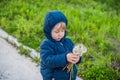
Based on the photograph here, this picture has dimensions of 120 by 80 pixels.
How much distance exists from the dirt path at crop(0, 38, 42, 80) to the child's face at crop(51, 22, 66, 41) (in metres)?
2.01

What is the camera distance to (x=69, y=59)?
3.34 m

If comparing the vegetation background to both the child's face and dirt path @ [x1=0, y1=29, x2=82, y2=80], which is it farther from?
the child's face

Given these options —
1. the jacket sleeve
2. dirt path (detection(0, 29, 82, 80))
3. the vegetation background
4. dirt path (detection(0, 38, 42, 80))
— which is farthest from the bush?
the jacket sleeve

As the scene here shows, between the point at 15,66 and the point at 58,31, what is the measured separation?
8.00 feet

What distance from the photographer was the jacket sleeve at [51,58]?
134 inches

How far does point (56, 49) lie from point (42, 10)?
493cm

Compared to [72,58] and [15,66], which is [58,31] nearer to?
[72,58]

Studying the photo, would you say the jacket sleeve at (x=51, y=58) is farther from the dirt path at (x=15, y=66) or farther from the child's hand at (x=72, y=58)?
the dirt path at (x=15, y=66)

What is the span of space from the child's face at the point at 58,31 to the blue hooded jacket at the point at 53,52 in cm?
4

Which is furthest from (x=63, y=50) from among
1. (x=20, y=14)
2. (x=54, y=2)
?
(x=54, y=2)

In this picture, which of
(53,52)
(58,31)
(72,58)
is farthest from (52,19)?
(72,58)

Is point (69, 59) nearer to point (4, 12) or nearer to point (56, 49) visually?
point (56, 49)

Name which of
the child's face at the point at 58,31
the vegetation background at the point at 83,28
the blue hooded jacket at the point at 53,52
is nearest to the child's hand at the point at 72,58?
the blue hooded jacket at the point at 53,52

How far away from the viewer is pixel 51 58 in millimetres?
3438
